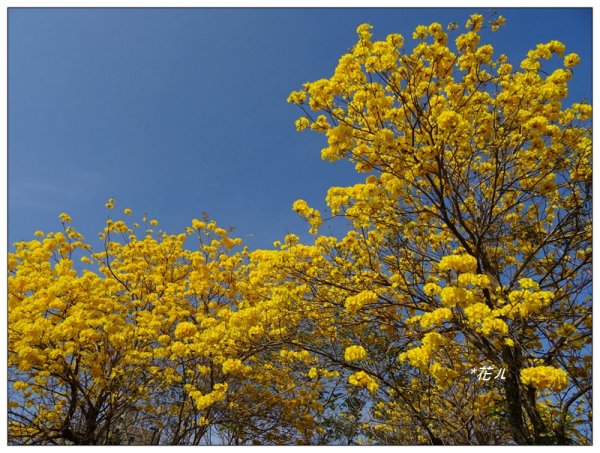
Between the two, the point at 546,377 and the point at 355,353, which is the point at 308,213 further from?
the point at 546,377

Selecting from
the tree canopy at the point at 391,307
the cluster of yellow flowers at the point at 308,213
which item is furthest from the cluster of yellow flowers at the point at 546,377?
the cluster of yellow flowers at the point at 308,213

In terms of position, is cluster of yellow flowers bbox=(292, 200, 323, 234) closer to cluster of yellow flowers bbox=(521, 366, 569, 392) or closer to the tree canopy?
the tree canopy

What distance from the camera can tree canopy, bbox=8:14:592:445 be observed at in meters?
3.53

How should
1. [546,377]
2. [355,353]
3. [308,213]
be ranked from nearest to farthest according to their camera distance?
1. [546,377]
2. [355,353]
3. [308,213]

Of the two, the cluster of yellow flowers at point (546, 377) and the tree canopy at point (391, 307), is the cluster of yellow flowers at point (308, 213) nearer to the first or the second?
the tree canopy at point (391, 307)

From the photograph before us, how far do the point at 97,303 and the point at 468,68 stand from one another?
196 inches

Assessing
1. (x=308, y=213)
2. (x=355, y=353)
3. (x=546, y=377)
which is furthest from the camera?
(x=308, y=213)

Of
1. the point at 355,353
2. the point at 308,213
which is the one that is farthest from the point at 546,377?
the point at 308,213

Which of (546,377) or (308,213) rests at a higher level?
(308,213)

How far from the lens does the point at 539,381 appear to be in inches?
108

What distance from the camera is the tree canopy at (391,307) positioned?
139 inches

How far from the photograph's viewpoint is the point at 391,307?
193 inches

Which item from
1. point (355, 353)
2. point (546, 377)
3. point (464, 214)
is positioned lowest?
point (546, 377)
